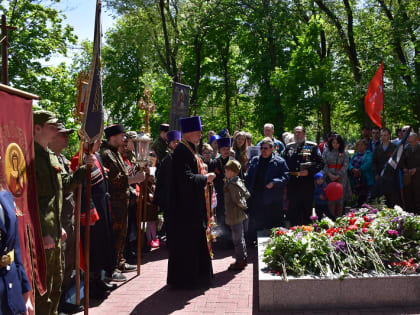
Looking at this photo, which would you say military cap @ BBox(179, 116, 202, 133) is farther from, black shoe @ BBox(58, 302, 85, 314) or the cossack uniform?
the cossack uniform

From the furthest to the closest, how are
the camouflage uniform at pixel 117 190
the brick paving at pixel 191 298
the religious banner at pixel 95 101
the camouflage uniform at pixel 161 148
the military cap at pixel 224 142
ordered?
1. the camouflage uniform at pixel 161 148
2. the military cap at pixel 224 142
3. the camouflage uniform at pixel 117 190
4. the brick paving at pixel 191 298
5. the religious banner at pixel 95 101

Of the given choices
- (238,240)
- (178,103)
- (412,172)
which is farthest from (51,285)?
(412,172)

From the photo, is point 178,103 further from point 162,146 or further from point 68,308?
point 68,308

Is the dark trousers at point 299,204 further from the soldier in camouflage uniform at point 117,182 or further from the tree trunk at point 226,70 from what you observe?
the tree trunk at point 226,70

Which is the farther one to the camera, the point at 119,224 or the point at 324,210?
the point at 324,210

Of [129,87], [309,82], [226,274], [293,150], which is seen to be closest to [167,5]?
[129,87]

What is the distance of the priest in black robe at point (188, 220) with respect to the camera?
5.72 m

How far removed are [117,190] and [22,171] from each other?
3.01m

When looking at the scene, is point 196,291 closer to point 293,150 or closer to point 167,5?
point 293,150

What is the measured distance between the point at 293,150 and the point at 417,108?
14.4m

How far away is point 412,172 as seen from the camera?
9406 mm

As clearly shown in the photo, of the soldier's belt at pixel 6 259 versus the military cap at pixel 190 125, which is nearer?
the soldier's belt at pixel 6 259

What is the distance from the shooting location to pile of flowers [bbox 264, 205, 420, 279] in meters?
4.88

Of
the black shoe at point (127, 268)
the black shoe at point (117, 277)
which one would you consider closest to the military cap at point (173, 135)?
the black shoe at point (127, 268)
